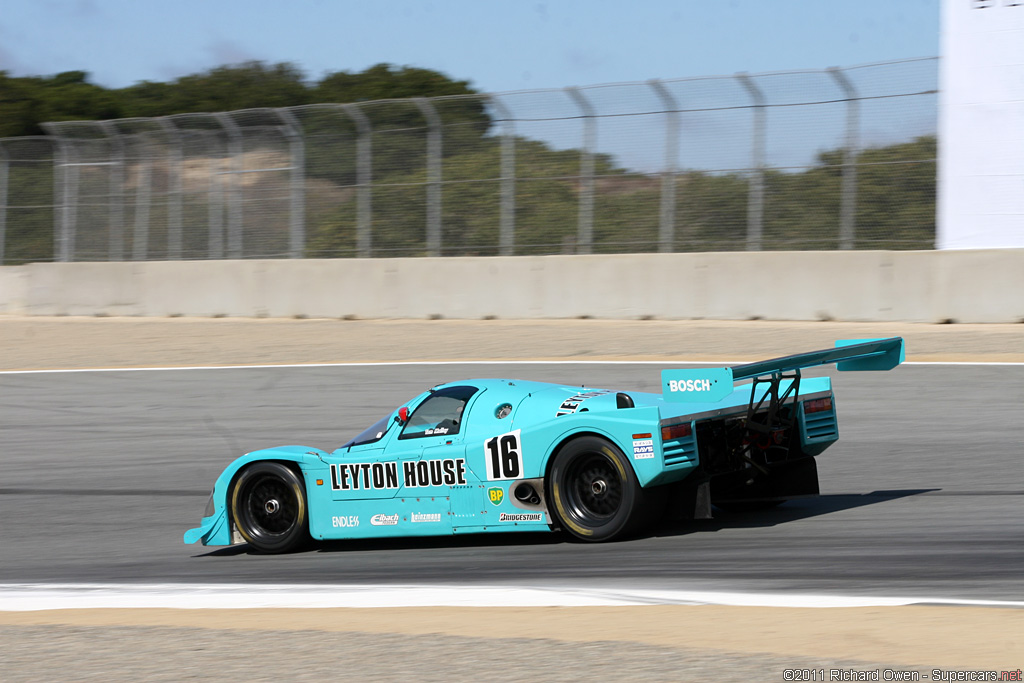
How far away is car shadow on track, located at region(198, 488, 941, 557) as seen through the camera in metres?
8.36

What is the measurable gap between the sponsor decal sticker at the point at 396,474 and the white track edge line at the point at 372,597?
1069 mm

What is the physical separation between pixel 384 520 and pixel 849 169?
40.9ft

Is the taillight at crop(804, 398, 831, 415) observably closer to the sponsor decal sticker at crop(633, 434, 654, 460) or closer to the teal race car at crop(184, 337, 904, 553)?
the teal race car at crop(184, 337, 904, 553)

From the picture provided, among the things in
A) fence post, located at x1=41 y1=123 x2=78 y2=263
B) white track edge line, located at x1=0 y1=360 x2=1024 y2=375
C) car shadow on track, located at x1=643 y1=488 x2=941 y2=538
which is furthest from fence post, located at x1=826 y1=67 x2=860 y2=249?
fence post, located at x1=41 y1=123 x2=78 y2=263

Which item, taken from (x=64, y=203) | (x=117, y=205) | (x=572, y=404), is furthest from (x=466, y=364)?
(x=64, y=203)

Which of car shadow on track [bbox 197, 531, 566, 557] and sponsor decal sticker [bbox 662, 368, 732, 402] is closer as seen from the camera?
sponsor decal sticker [bbox 662, 368, 732, 402]

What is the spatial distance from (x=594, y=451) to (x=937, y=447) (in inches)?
181

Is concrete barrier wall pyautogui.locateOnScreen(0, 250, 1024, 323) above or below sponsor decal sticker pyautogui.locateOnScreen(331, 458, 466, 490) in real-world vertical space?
above

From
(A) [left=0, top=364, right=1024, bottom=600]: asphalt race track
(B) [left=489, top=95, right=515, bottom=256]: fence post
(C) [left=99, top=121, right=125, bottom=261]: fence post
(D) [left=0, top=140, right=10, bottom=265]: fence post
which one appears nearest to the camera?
(A) [left=0, top=364, right=1024, bottom=600]: asphalt race track

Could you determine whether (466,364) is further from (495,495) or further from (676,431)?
(676,431)

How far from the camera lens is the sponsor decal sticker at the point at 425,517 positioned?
8.31 meters

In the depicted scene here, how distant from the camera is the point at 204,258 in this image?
25844mm

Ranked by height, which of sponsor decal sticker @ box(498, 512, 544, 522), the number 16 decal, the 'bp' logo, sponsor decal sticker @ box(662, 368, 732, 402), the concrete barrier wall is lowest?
sponsor decal sticker @ box(498, 512, 544, 522)

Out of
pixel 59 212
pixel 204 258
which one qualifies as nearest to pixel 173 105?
pixel 59 212
